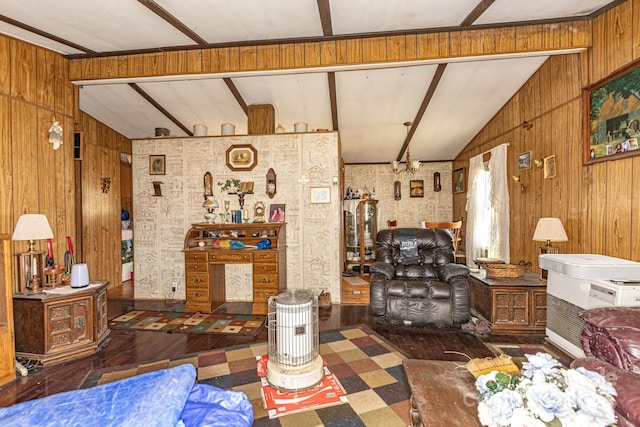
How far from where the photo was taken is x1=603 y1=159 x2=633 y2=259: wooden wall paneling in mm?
2605

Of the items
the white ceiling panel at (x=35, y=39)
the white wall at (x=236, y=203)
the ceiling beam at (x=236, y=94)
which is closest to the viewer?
the white ceiling panel at (x=35, y=39)

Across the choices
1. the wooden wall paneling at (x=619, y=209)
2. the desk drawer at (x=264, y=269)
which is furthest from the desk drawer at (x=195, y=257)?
the wooden wall paneling at (x=619, y=209)

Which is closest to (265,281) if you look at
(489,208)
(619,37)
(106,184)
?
(106,184)

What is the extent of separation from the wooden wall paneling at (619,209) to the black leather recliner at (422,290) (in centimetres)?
130

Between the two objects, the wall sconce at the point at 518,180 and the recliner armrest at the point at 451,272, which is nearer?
the recliner armrest at the point at 451,272

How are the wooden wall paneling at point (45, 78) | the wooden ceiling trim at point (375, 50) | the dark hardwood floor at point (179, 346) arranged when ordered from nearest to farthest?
the dark hardwood floor at point (179, 346) < the wooden ceiling trim at point (375, 50) < the wooden wall paneling at point (45, 78)

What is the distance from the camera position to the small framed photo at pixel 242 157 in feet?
14.3

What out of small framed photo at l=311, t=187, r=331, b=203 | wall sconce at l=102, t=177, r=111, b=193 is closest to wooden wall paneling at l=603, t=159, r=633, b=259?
small framed photo at l=311, t=187, r=331, b=203

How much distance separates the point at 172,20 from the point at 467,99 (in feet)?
13.2

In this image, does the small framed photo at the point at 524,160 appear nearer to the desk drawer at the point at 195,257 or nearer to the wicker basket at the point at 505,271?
the wicker basket at the point at 505,271

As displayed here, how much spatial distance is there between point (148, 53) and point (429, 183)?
6326 mm

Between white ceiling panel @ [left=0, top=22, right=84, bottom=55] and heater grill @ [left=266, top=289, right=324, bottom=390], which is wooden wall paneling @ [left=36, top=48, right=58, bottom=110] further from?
heater grill @ [left=266, top=289, right=324, bottom=390]

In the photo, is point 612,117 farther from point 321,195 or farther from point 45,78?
point 45,78

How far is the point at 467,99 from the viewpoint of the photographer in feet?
14.7
